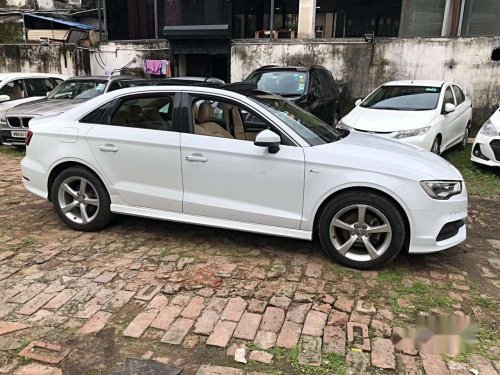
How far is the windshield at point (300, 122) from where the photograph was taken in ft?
13.9

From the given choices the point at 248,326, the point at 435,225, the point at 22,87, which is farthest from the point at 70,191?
the point at 22,87

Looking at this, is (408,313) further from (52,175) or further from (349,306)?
(52,175)

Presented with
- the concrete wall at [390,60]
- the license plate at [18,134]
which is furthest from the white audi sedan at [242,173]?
the concrete wall at [390,60]

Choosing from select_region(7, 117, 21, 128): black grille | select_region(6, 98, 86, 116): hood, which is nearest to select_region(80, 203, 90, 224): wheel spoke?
select_region(6, 98, 86, 116): hood

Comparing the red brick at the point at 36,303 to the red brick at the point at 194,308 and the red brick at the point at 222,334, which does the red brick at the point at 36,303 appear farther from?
the red brick at the point at 222,334

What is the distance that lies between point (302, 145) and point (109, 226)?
2412 mm

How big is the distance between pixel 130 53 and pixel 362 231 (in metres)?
13.3

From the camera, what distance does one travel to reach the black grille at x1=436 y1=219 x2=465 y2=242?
388cm

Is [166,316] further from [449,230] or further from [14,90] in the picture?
[14,90]

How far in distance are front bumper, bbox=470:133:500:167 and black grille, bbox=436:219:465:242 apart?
3.93m

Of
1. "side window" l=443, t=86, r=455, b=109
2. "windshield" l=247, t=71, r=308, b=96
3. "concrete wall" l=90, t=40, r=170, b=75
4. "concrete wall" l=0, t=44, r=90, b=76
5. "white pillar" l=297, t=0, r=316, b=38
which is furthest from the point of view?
"concrete wall" l=0, t=44, r=90, b=76

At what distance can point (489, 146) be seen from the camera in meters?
7.32

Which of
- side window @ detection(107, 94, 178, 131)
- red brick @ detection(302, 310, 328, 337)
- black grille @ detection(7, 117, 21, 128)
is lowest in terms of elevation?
red brick @ detection(302, 310, 328, 337)

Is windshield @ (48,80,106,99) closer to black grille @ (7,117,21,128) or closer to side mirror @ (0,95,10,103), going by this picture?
side mirror @ (0,95,10,103)
